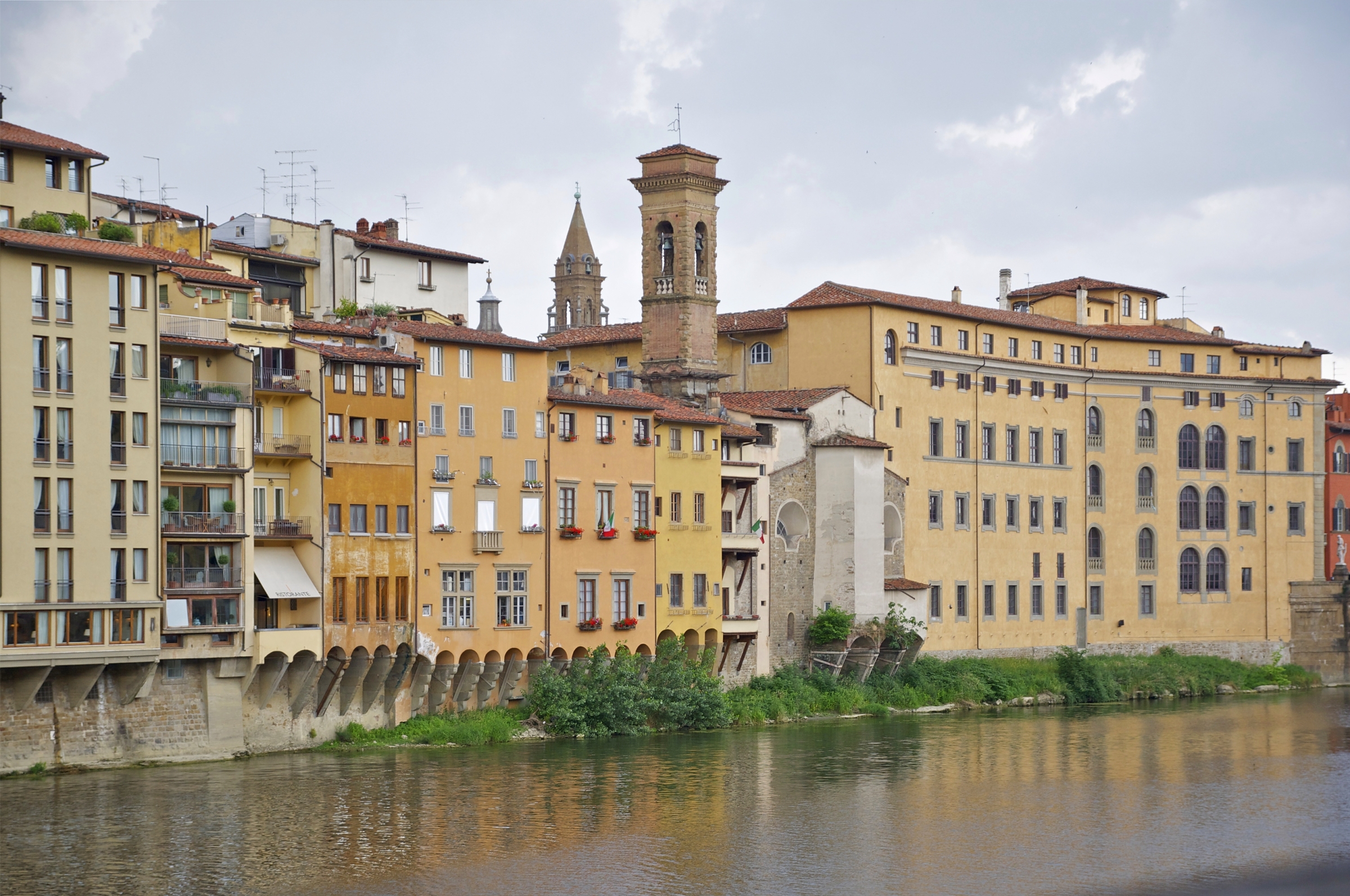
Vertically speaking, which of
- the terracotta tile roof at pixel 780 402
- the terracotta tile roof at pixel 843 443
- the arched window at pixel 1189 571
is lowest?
the arched window at pixel 1189 571

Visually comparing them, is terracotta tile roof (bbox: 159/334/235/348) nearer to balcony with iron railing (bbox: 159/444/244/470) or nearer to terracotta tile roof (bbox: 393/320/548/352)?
balcony with iron railing (bbox: 159/444/244/470)

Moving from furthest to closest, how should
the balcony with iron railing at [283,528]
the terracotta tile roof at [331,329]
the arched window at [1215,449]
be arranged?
the arched window at [1215,449] → the terracotta tile roof at [331,329] → the balcony with iron railing at [283,528]

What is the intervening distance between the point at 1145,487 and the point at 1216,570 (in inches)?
213

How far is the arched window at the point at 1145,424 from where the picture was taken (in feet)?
285

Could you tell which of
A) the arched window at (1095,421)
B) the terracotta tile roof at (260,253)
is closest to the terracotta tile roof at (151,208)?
the terracotta tile roof at (260,253)

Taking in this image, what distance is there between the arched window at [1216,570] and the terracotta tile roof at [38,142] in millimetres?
52947

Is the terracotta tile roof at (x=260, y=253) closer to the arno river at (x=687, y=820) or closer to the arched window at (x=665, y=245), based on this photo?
the arched window at (x=665, y=245)

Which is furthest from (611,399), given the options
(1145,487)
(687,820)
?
(1145,487)

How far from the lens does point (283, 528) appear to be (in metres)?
53.6

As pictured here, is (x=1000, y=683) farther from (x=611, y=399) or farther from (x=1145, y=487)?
(x=611, y=399)

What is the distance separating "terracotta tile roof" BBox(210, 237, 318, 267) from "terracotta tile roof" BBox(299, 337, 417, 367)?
7.12m

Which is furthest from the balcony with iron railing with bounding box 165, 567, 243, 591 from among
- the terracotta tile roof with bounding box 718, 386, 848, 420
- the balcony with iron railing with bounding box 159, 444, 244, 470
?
the terracotta tile roof with bounding box 718, 386, 848, 420

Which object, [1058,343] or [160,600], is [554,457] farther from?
→ [1058,343]

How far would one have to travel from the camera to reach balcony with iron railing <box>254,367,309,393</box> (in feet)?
175
